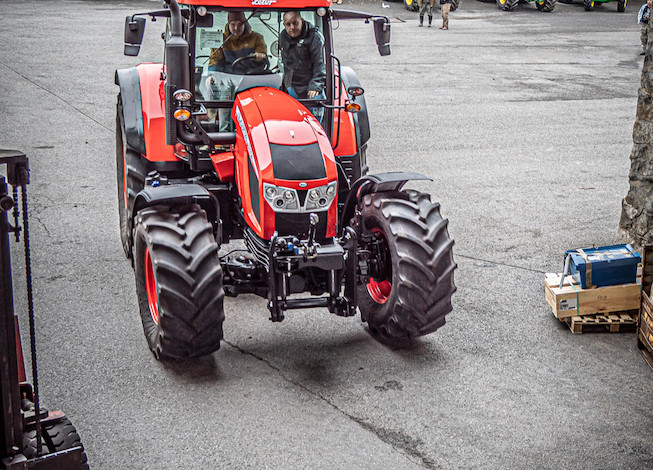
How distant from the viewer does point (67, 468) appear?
4.08 metres

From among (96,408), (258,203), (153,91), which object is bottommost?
(96,408)

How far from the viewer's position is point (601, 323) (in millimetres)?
6793

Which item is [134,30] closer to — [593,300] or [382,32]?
[382,32]

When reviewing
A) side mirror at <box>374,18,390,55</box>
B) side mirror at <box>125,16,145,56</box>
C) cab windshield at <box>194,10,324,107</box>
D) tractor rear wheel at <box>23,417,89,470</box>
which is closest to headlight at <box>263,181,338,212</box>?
cab windshield at <box>194,10,324,107</box>

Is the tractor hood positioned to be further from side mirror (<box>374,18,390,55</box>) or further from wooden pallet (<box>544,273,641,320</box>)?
wooden pallet (<box>544,273,641,320</box>)

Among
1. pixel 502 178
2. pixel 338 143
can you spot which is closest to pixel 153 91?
pixel 338 143

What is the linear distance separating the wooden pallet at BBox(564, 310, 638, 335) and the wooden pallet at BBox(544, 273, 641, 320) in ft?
0.18

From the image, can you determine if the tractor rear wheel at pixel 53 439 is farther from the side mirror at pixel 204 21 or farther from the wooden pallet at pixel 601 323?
the wooden pallet at pixel 601 323

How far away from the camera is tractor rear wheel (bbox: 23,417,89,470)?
13.6 feet

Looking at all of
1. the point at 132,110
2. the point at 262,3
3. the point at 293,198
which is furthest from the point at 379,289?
the point at 132,110

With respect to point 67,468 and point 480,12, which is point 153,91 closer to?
point 67,468

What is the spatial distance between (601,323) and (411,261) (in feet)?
6.17

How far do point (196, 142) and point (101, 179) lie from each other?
474 centimetres

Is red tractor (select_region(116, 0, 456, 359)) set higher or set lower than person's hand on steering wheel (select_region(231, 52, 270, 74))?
lower
